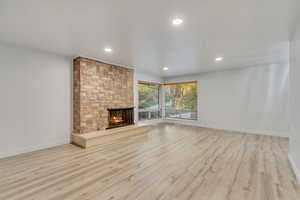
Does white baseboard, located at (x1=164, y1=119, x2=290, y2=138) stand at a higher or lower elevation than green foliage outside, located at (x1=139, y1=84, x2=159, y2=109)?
lower

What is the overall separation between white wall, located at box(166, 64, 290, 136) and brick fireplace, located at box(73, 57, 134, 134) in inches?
155

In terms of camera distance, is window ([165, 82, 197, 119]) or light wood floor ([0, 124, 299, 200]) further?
window ([165, 82, 197, 119])

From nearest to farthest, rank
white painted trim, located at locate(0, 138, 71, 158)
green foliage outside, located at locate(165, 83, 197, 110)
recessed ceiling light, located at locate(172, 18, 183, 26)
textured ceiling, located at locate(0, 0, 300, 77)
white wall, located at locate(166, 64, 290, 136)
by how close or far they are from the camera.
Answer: textured ceiling, located at locate(0, 0, 300, 77) → recessed ceiling light, located at locate(172, 18, 183, 26) → white painted trim, located at locate(0, 138, 71, 158) → white wall, located at locate(166, 64, 290, 136) → green foliage outside, located at locate(165, 83, 197, 110)

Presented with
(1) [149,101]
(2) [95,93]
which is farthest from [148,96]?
(2) [95,93]

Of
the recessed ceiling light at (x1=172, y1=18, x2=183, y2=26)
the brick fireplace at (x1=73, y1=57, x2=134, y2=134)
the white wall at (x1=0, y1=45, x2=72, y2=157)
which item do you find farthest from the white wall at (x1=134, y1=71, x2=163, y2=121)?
the recessed ceiling light at (x1=172, y1=18, x2=183, y2=26)

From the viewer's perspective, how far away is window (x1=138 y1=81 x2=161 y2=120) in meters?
6.61

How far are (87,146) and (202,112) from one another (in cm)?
508

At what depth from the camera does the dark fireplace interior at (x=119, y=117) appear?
4.71 meters

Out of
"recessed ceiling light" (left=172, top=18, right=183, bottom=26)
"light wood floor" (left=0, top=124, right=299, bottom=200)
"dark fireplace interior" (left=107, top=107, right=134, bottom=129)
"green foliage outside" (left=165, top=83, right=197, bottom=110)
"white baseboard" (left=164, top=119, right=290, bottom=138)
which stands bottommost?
"light wood floor" (left=0, top=124, right=299, bottom=200)

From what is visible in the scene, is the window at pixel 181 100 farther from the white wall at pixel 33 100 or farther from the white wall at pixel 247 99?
the white wall at pixel 33 100

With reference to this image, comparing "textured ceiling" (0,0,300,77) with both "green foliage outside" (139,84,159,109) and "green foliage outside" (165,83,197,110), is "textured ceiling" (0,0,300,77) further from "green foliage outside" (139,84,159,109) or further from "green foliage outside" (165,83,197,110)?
"green foliage outside" (165,83,197,110)

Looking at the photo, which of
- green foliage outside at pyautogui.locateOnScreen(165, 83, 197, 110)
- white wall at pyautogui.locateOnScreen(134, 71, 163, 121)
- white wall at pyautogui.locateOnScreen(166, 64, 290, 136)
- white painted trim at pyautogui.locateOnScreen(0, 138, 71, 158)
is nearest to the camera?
white painted trim at pyautogui.locateOnScreen(0, 138, 71, 158)

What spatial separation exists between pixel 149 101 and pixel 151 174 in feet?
16.3

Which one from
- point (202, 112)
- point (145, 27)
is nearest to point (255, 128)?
point (202, 112)
